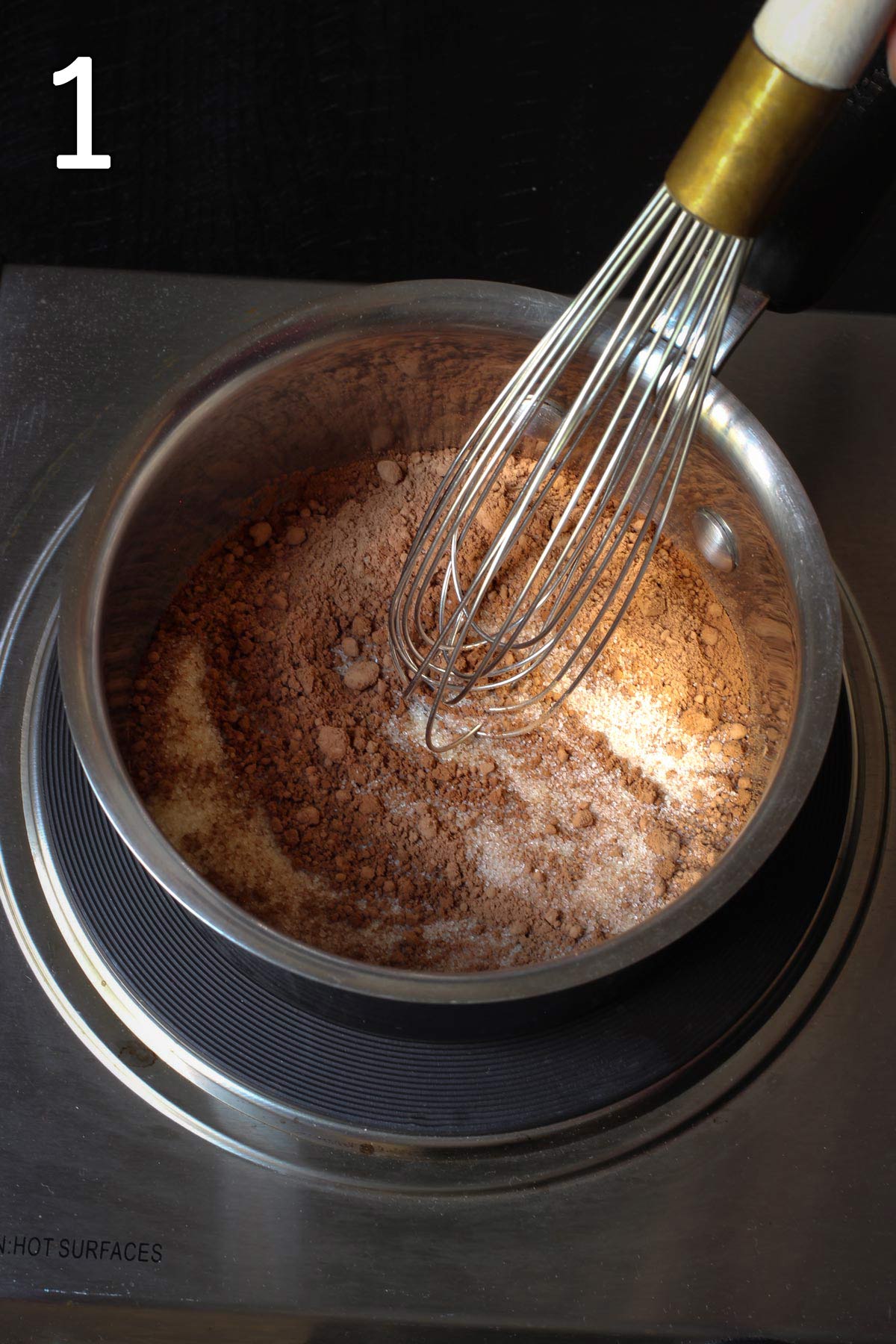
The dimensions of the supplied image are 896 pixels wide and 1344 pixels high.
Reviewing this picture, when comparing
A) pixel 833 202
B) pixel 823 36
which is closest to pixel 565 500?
pixel 833 202

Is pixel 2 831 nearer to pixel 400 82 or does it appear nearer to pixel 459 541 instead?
pixel 459 541

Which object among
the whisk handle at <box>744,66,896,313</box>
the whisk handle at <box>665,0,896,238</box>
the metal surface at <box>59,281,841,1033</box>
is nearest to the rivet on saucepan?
the metal surface at <box>59,281,841,1033</box>

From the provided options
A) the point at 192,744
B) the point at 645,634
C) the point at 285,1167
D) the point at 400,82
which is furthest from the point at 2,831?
the point at 400,82

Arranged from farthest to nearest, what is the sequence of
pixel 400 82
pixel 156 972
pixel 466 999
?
pixel 400 82 → pixel 156 972 → pixel 466 999

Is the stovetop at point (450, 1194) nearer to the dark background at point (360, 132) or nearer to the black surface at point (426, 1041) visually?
the black surface at point (426, 1041)

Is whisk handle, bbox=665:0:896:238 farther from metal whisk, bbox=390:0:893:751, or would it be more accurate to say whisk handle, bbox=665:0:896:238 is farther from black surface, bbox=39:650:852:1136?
black surface, bbox=39:650:852:1136

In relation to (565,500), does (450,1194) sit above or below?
below

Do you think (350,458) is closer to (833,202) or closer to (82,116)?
(833,202)
